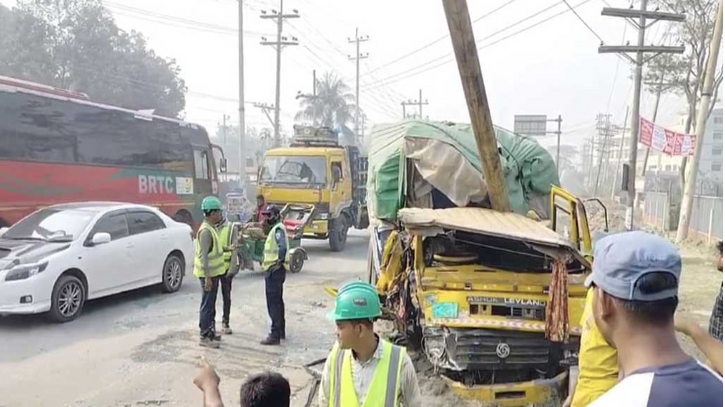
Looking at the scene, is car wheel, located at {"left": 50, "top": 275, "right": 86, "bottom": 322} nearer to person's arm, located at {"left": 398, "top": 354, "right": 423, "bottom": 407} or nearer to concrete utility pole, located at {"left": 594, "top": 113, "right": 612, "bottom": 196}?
person's arm, located at {"left": 398, "top": 354, "right": 423, "bottom": 407}

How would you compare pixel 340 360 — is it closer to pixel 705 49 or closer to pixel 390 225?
pixel 390 225

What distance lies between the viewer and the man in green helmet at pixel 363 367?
2.56 m

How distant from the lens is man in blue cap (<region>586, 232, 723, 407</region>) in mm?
1393

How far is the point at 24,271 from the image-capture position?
Result: 24.7 ft

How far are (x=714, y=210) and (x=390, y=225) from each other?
1508 centimetres

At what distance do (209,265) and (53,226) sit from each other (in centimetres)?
283

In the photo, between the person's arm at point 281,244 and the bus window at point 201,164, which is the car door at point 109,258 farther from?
the bus window at point 201,164

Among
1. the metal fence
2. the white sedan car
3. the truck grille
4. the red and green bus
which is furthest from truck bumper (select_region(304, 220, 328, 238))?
the truck grille

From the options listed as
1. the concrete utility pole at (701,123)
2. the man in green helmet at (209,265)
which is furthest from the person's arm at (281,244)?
the concrete utility pole at (701,123)

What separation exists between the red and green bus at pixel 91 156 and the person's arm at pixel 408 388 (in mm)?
10983

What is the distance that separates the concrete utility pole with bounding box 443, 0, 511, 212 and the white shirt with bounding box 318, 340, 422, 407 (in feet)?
11.0

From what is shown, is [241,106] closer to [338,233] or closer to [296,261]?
[338,233]

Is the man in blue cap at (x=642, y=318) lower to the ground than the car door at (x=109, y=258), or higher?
higher

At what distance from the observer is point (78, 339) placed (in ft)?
24.2
